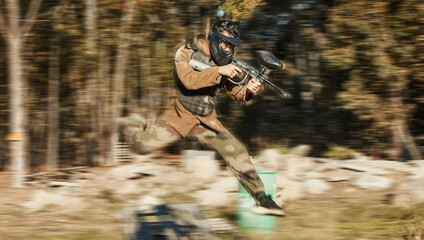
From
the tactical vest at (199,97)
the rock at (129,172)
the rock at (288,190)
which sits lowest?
the rock at (129,172)

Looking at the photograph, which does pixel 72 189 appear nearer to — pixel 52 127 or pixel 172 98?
pixel 52 127

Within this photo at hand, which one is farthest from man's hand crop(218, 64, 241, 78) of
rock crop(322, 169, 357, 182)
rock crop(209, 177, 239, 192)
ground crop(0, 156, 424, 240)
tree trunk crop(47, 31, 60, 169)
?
tree trunk crop(47, 31, 60, 169)

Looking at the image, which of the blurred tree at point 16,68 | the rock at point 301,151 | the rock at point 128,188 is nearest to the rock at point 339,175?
the rock at point 301,151

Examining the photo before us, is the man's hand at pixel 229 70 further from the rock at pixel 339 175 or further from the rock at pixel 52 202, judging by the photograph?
the rock at pixel 339 175

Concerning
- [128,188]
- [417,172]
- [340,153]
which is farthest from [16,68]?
[417,172]

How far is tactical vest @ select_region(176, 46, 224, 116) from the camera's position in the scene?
4.68m

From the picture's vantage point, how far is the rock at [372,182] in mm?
7629

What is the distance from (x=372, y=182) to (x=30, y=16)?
18.7ft

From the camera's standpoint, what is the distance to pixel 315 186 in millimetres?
7672

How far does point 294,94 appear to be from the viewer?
10445 millimetres

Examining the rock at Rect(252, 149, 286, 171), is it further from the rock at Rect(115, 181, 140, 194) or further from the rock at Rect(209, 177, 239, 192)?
the rock at Rect(115, 181, 140, 194)

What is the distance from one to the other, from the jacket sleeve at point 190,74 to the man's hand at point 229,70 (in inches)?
1.7

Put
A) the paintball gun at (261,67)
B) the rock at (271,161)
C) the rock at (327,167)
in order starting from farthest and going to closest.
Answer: the rock at (271,161) → the rock at (327,167) → the paintball gun at (261,67)

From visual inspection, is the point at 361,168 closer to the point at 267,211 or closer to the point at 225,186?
the point at 225,186
